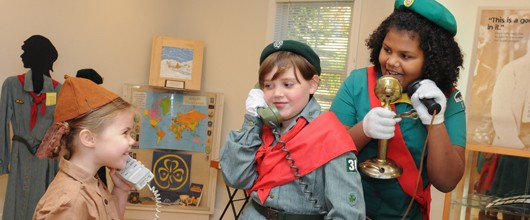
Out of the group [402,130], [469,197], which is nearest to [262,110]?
[402,130]

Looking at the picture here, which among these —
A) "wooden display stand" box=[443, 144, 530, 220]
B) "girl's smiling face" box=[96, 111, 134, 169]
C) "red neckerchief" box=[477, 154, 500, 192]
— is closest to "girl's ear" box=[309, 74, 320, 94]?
"girl's smiling face" box=[96, 111, 134, 169]

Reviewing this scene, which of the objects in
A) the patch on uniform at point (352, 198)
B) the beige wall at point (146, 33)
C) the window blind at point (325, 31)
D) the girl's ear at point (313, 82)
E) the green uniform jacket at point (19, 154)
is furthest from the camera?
the window blind at point (325, 31)

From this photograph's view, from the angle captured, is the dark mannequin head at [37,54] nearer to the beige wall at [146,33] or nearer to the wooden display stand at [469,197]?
the beige wall at [146,33]

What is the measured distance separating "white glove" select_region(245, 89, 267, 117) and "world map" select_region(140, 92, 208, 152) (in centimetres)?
305

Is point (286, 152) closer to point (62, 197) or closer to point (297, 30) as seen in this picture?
point (62, 197)

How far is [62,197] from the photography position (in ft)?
5.00

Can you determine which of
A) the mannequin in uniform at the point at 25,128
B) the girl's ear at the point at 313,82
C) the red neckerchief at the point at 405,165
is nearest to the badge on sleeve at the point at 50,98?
the mannequin in uniform at the point at 25,128

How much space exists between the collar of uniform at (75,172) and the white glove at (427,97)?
1121 millimetres

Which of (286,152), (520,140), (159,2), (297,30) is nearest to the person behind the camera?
(286,152)

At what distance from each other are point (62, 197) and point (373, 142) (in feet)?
3.47

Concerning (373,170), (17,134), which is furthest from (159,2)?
(373,170)

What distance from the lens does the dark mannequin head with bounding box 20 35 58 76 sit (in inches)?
131

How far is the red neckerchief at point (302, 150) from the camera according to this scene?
144cm

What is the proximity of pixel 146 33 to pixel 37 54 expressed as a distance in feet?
4.85
